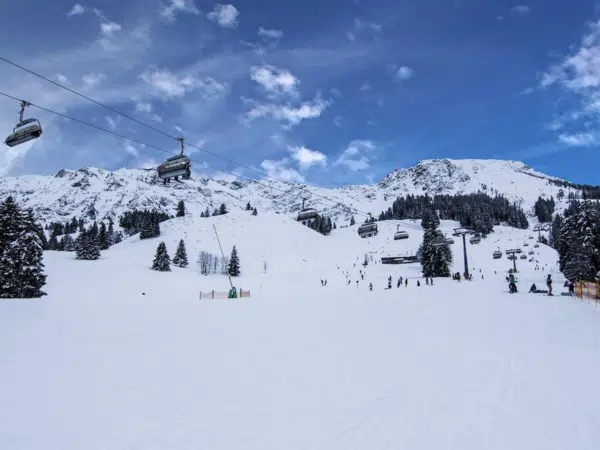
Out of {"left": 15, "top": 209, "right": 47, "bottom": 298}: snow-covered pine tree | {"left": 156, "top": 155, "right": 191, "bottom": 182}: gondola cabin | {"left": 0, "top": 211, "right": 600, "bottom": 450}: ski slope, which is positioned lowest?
{"left": 0, "top": 211, "right": 600, "bottom": 450}: ski slope

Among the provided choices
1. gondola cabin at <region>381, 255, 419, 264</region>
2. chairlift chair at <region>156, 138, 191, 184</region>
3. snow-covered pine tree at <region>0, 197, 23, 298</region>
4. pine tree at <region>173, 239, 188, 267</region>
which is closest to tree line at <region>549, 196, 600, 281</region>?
chairlift chair at <region>156, 138, 191, 184</region>

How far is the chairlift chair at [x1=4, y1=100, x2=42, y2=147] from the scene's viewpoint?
12.1 metres

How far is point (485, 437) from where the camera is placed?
5.49 metres

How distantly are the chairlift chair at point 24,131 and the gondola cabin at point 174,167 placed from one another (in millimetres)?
4479

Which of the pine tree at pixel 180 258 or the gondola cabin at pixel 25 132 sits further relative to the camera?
the pine tree at pixel 180 258

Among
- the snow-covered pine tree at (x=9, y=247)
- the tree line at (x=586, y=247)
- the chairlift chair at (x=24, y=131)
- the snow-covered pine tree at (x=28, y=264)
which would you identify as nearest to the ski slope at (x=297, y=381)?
the chairlift chair at (x=24, y=131)

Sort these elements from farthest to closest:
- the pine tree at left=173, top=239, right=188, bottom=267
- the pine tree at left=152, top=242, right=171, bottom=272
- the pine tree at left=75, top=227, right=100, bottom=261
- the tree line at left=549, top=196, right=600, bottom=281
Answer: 1. the pine tree at left=173, top=239, right=188, bottom=267
2. the pine tree at left=75, top=227, right=100, bottom=261
3. the pine tree at left=152, top=242, right=171, bottom=272
4. the tree line at left=549, top=196, right=600, bottom=281

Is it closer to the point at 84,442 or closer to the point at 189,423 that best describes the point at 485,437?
the point at 189,423

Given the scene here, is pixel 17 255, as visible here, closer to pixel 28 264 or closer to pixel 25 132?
pixel 28 264

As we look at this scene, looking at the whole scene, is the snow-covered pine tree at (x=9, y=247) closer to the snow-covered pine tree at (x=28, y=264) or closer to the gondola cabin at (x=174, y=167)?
the snow-covered pine tree at (x=28, y=264)

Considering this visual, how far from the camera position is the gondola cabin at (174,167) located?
1534 centimetres

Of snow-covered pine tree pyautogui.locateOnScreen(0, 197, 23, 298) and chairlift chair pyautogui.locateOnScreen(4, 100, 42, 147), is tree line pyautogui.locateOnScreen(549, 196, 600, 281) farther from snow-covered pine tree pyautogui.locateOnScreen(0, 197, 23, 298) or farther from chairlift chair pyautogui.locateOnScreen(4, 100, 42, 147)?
snow-covered pine tree pyautogui.locateOnScreen(0, 197, 23, 298)

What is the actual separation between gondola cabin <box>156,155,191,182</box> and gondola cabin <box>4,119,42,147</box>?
14.7ft

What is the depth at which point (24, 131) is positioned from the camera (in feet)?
39.9
